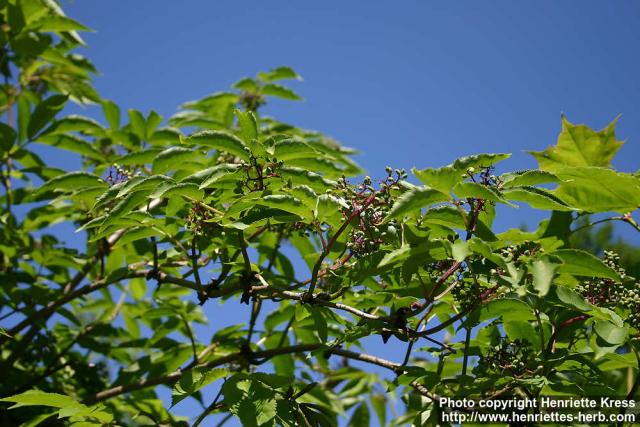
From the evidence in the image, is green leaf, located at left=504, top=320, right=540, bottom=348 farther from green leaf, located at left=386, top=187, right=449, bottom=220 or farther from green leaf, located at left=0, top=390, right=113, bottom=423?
green leaf, located at left=0, top=390, right=113, bottom=423

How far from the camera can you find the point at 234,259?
2.39 metres

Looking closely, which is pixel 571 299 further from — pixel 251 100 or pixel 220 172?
pixel 251 100

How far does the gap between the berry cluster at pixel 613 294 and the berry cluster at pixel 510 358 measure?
0.26 m

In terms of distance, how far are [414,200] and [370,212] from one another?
270 mm

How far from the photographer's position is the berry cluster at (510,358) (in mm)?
2010

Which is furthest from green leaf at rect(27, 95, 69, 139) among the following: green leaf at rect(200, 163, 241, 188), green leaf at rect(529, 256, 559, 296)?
green leaf at rect(529, 256, 559, 296)

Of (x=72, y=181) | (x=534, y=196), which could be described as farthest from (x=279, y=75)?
(x=534, y=196)

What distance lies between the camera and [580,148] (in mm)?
2391

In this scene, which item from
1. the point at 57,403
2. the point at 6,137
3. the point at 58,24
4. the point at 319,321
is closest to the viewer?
the point at 57,403

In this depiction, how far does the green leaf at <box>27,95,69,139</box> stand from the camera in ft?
10.3

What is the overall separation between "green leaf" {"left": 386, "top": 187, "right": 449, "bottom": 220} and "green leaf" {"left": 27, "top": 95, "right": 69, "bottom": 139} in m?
2.15

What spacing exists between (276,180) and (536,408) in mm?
1138

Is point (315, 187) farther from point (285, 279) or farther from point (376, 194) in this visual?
point (285, 279)

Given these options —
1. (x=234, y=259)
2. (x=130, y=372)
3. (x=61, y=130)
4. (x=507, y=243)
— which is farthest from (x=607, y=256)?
A: (x=61, y=130)
